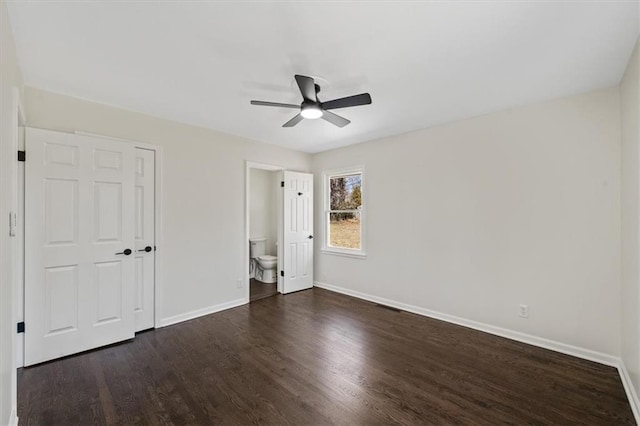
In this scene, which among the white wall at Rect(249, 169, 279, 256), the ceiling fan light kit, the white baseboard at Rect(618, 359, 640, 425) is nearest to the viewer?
the white baseboard at Rect(618, 359, 640, 425)

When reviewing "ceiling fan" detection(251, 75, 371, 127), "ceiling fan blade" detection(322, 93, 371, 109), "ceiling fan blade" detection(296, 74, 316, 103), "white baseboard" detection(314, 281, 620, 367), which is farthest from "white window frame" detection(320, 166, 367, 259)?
"ceiling fan blade" detection(296, 74, 316, 103)

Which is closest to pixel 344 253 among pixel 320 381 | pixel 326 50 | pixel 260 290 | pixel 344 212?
pixel 344 212

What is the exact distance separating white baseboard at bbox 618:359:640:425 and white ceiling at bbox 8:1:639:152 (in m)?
2.46

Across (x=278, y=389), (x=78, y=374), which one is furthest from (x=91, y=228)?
(x=278, y=389)

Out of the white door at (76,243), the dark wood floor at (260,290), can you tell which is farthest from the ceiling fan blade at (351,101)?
the dark wood floor at (260,290)

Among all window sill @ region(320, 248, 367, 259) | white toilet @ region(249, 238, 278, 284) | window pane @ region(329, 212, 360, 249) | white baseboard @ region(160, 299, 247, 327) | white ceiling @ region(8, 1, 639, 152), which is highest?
white ceiling @ region(8, 1, 639, 152)

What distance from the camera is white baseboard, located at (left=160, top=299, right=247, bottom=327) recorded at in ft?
11.1

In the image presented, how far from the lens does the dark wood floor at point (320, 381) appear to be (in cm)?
189

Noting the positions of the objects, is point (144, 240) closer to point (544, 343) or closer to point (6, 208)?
point (6, 208)

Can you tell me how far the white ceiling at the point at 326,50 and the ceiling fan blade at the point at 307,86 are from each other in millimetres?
174

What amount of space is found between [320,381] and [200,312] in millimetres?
2154

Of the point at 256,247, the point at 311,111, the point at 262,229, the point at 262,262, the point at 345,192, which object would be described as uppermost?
the point at 311,111

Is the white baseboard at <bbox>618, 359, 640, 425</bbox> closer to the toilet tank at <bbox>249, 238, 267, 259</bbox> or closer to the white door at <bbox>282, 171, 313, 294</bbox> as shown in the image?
the white door at <bbox>282, 171, 313, 294</bbox>

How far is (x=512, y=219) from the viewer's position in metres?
3.04
